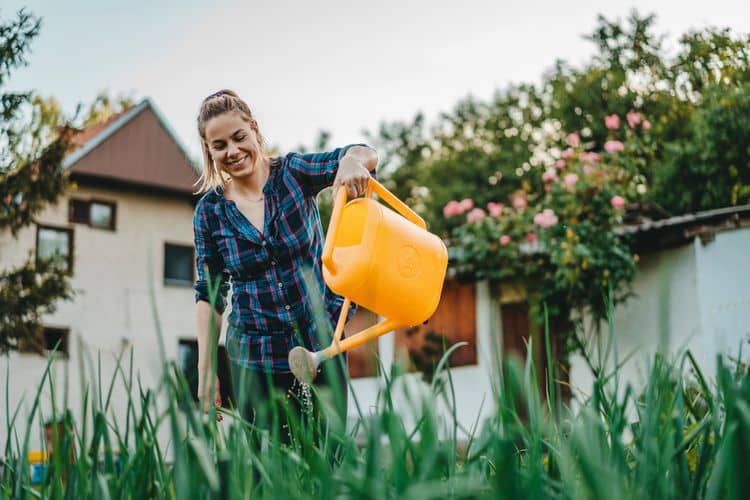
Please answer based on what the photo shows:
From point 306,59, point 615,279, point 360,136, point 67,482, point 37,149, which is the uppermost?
point 360,136

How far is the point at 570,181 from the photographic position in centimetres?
1012

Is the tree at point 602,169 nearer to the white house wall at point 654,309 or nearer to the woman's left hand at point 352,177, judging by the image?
the white house wall at point 654,309

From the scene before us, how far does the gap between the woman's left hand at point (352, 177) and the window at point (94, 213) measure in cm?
1854

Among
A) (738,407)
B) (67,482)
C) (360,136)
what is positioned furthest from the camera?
(360,136)

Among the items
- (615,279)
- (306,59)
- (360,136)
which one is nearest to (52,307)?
(306,59)

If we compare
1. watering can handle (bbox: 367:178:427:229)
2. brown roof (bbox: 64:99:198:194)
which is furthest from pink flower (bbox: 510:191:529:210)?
brown roof (bbox: 64:99:198:194)

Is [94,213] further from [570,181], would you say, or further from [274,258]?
[274,258]

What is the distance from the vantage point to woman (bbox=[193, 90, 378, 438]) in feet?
8.36

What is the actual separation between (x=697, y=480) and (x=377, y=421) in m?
0.37

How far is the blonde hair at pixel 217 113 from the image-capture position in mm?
2525

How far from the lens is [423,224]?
104 inches

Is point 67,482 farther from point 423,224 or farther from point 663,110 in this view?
point 663,110

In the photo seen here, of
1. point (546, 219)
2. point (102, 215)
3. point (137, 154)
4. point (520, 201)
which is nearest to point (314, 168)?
point (546, 219)

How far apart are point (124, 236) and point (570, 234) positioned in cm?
1276
